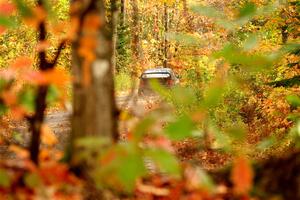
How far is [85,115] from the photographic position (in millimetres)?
2562

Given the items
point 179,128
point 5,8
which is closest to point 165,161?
point 179,128

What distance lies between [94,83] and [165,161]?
72cm

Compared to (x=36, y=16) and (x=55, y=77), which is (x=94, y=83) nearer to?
(x=55, y=77)

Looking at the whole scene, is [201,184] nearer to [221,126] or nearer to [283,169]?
[283,169]

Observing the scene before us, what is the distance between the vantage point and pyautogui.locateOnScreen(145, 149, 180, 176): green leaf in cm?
197

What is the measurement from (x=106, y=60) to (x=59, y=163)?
629 millimetres

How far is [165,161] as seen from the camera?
1999mm

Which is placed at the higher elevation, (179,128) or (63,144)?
(179,128)

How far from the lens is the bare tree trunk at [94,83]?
2523mm

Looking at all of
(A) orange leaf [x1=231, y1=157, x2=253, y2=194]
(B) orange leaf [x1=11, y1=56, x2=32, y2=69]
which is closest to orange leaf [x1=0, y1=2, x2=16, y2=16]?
(B) orange leaf [x1=11, y1=56, x2=32, y2=69]

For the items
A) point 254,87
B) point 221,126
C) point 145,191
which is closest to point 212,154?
point 221,126

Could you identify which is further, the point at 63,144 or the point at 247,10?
the point at 63,144

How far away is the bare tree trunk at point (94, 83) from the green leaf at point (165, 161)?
53 cm

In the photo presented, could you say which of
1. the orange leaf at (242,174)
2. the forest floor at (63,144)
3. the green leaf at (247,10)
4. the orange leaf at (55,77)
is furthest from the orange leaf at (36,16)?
the forest floor at (63,144)
